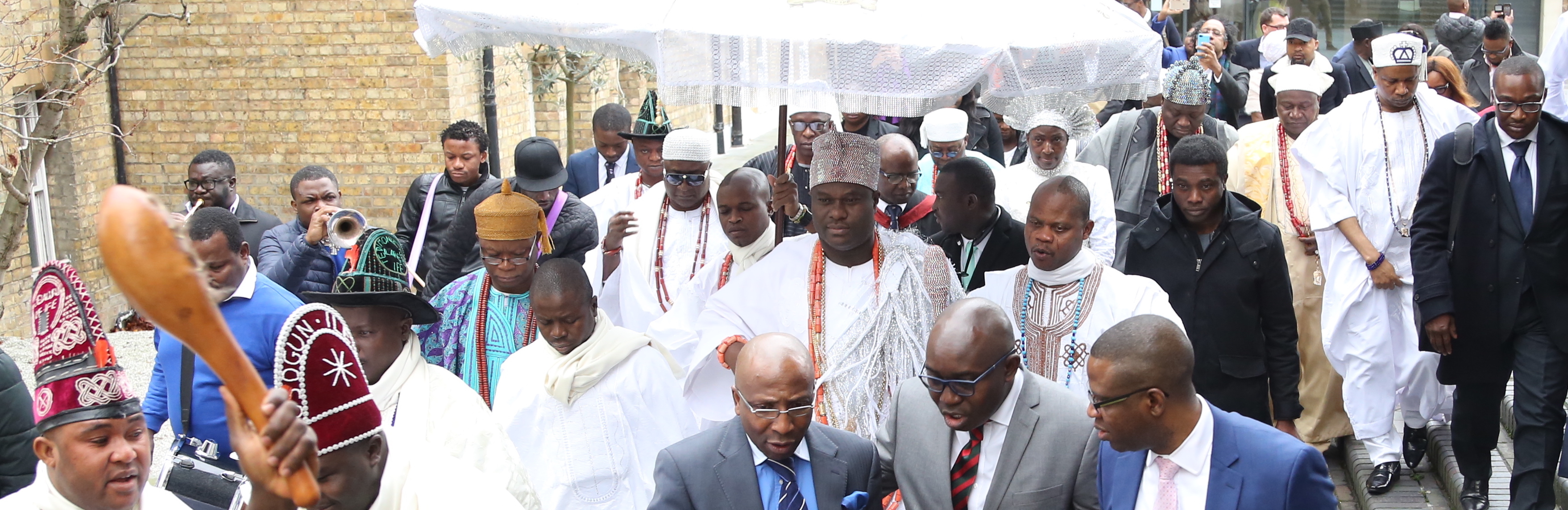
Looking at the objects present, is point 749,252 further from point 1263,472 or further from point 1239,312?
point 1263,472

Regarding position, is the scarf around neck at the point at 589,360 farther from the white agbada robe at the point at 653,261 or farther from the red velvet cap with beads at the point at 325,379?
the red velvet cap with beads at the point at 325,379

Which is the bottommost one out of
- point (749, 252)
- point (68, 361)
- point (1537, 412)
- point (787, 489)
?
point (1537, 412)

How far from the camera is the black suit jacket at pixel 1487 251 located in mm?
5809

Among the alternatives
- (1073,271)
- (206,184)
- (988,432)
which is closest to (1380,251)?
(1073,271)

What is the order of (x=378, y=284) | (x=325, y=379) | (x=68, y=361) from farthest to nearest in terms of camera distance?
1. (x=378, y=284)
2. (x=68, y=361)
3. (x=325, y=379)

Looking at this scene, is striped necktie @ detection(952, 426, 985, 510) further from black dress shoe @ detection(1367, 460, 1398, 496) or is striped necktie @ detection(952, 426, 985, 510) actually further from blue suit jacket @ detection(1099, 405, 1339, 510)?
black dress shoe @ detection(1367, 460, 1398, 496)

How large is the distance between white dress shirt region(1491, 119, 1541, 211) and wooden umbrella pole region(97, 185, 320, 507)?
571cm

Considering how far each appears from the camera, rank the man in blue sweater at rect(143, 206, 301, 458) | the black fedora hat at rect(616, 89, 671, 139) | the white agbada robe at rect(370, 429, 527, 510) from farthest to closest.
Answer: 1. the black fedora hat at rect(616, 89, 671, 139)
2. the man in blue sweater at rect(143, 206, 301, 458)
3. the white agbada robe at rect(370, 429, 527, 510)

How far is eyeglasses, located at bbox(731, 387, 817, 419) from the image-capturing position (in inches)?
160

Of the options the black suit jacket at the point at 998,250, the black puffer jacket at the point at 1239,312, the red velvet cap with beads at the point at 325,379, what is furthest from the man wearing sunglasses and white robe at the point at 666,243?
the red velvet cap with beads at the point at 325,379

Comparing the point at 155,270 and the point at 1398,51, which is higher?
the point at 1398,51

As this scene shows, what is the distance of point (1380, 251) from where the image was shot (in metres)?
6.89

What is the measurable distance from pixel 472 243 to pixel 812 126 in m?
2.03

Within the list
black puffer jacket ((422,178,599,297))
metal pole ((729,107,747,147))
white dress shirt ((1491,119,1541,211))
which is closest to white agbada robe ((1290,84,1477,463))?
white dress shirt ((1491,119,1541,211))
